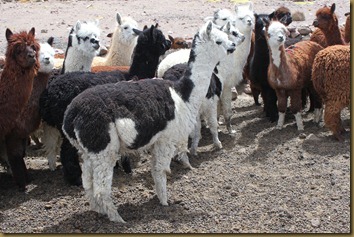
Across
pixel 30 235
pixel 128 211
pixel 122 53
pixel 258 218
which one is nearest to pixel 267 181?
pixel 258 218

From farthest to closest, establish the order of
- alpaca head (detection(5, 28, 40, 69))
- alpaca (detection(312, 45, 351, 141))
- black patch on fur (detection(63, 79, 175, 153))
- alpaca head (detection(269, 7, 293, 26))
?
alpaca head (detection(269, 7, 293, 26))
alpaca (detection(312, 45, 351, 141))
alpaca head (detection(5, 28, 40, 69))
black patch on fur (detection(63, 79, 175, 153))

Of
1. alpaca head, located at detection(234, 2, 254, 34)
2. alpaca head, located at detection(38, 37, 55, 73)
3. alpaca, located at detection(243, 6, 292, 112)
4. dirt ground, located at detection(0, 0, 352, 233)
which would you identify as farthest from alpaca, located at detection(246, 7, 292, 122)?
alpaca head, located at detection(38, 37, 55, 73)

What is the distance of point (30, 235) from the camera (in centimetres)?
569

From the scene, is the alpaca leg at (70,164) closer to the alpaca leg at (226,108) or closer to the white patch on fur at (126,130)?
the white patch on fur at (126,130)

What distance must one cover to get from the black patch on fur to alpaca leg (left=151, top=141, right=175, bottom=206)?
24 cm

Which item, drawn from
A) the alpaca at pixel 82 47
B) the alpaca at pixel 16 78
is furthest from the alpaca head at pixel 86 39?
the alpaca at pixel 16 78

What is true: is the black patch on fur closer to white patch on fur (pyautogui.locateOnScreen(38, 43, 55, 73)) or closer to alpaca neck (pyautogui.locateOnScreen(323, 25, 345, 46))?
white patch on fur (pyautogui.locateOnScreen(38, 43, 55, 73))

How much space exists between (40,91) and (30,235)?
1955mm

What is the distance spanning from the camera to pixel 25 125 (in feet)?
22.3

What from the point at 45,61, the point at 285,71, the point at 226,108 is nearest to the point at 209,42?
the point at 45,61

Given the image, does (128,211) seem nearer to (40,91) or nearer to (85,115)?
(85,115)

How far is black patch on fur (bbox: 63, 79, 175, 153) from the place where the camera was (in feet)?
18.1

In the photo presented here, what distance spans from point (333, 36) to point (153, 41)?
3.28 meters

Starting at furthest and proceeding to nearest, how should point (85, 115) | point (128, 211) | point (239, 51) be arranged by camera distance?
point (239, 51)
point (128, 211)
point (85, 115)
